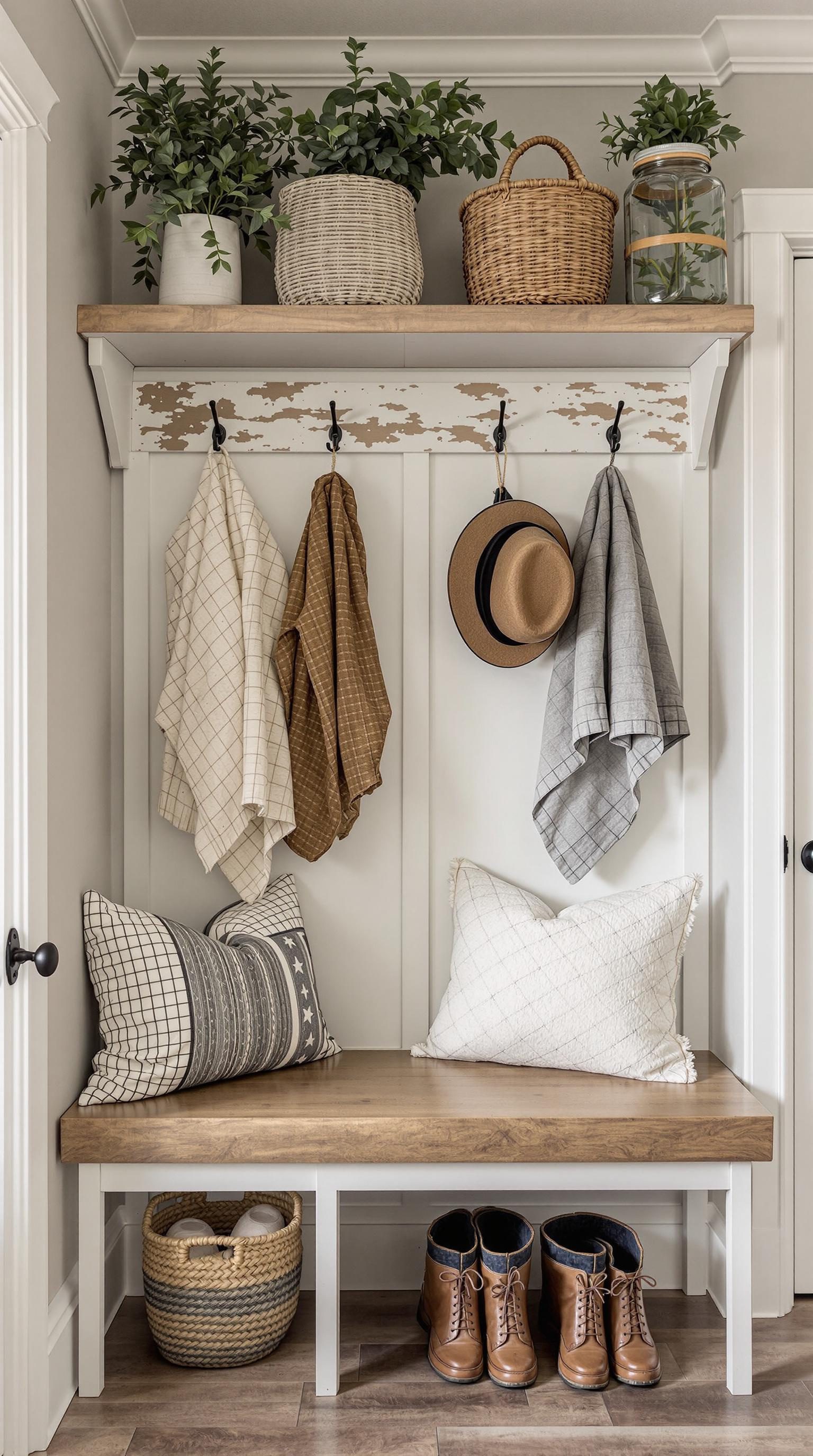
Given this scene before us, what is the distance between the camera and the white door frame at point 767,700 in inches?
82.8

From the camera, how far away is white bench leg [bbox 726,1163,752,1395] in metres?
1.84

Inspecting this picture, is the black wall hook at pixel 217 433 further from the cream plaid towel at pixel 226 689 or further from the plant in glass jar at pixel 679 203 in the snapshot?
the plant in glass jar at pixel 679 203

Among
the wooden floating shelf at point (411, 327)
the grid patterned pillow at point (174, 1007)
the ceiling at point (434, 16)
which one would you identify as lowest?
the grid patterned pillow at point (174, 1007)

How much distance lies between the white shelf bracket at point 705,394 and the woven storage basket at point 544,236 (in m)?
0.24

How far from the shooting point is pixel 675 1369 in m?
1.91

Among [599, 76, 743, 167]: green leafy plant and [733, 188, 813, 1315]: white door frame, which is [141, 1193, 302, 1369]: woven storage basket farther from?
[599, 76, 743, 167]: green leafy plant

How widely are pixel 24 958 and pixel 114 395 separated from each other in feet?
3.61

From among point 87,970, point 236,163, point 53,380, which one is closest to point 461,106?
point 236,163

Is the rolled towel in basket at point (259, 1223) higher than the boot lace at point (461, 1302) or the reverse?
higher

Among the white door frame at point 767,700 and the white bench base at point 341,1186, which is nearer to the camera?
the white bench base at point 341,1186

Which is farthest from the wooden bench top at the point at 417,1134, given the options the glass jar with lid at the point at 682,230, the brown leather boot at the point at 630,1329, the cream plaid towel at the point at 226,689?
the glass jar with lid at the point at 682,230

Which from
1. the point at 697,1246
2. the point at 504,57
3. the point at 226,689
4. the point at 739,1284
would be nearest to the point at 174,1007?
the point at 226,689

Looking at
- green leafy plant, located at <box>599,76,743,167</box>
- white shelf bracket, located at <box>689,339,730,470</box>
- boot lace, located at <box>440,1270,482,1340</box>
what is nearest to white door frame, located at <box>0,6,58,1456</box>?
boot lace, located at <box>440,1270,482,1340</box>

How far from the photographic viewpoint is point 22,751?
164 cm
